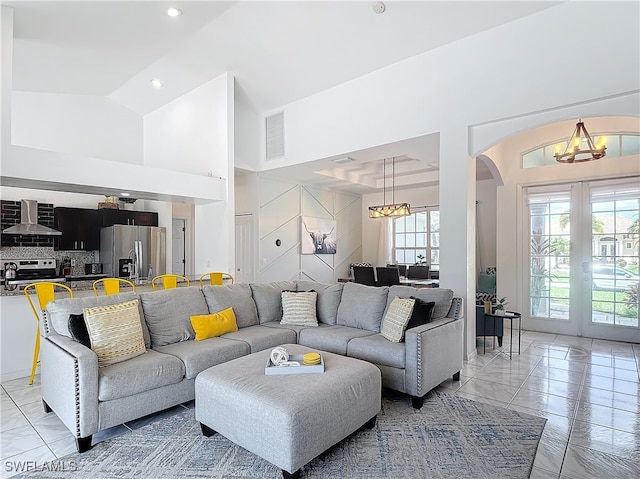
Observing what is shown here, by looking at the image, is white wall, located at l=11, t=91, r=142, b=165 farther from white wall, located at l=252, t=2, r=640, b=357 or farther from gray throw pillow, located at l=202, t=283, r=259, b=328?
gray throw pillow, located at l=202, t=283, r=259, b=328

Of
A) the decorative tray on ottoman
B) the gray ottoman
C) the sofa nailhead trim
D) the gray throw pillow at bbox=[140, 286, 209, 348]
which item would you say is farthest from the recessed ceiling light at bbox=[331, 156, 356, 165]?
the sofa nailhead trim

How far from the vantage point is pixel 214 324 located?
3.59 metres

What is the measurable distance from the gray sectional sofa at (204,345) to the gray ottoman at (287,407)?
491 mm

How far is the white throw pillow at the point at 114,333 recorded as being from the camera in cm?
273

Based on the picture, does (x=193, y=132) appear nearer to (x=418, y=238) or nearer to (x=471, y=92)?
(x=471, y=92)

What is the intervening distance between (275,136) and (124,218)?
3.29 m

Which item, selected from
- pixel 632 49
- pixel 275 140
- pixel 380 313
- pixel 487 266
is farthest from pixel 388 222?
pixel 632 49

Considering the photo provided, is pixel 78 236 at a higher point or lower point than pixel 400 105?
lower

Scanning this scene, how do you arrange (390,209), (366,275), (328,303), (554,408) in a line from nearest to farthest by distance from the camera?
(554,408), (328,303), (366,275), (390,209)

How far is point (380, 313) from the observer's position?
12.7 feet

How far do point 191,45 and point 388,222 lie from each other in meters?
5.60

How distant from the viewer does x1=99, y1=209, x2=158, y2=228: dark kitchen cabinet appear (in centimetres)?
688

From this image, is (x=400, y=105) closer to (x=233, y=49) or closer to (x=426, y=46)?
(x=426, y=46)

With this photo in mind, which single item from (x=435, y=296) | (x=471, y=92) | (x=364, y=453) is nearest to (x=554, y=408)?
(x=435, y=296)
